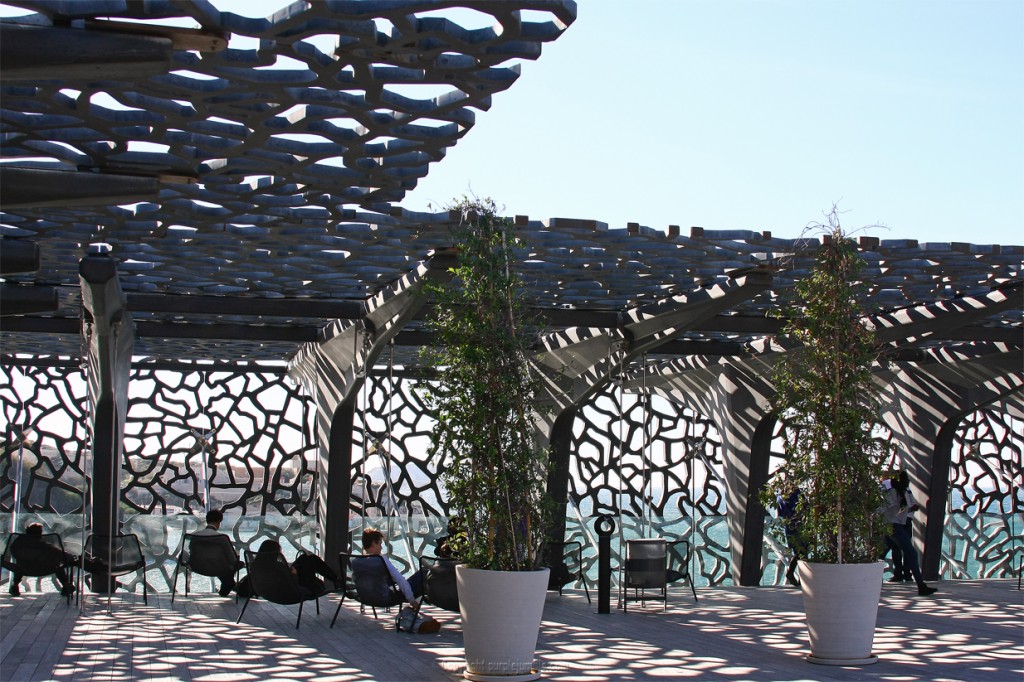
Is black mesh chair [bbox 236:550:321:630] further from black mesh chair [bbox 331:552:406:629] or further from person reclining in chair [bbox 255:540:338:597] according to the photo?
black mesh chair [bbox 331:552:406:629]

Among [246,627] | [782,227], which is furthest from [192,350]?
[782,227]

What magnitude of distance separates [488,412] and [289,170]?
222 centimetres

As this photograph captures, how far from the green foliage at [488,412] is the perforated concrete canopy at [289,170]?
0.99 metres

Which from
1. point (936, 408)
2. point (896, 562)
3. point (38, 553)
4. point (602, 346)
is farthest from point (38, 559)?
point (936, 408)

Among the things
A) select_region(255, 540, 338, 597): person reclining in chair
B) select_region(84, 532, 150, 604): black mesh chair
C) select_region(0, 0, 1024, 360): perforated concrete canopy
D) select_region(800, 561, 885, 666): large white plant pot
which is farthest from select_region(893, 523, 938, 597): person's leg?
select_region(84, 532, 150, 604): black mesh chair

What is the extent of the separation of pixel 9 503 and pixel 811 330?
1659cm

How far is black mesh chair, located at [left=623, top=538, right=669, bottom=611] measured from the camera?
41.0ft

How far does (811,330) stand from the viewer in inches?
350

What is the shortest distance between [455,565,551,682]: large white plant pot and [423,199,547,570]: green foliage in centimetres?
17

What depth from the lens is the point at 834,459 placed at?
856 cm

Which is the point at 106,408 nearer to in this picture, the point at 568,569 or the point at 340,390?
the point at 340,390

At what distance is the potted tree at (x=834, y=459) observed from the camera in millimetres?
8461

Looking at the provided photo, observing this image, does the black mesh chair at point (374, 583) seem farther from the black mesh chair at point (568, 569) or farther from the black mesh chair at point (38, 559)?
the black mesh chair at point (38, 559)

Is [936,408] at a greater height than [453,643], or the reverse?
[936,408]
